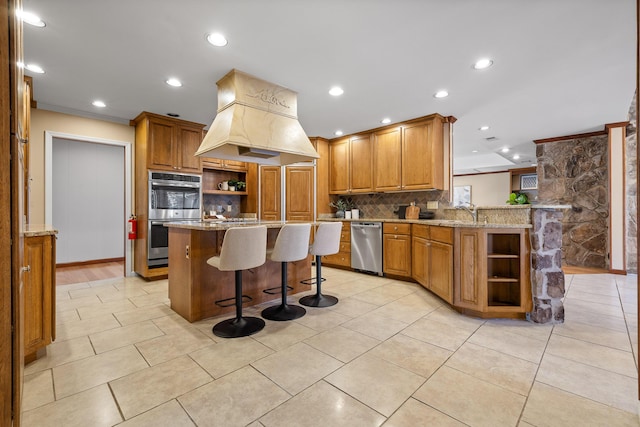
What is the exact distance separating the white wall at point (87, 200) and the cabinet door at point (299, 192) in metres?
2.97

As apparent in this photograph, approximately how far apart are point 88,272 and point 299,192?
3.90 m

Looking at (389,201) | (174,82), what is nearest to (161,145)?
(174,82)

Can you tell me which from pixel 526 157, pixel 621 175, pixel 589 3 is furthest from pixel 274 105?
pixel 526 157

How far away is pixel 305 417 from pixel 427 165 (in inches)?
150

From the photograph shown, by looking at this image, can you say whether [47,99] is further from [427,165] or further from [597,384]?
[597,384]

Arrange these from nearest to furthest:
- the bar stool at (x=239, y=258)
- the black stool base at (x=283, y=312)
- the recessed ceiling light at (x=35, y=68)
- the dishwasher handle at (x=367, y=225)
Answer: the bar stool at (x=239, y=258) < the black stool base at (x=283, y=312) < the recessed ceiling light at (x=35, y=68) < the dishwasher handle at (x=367, y=225)

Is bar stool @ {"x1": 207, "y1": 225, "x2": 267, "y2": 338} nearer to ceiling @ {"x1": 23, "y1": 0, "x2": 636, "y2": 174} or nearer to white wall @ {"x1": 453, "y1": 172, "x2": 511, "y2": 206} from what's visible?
ceiling @ {"x1": 23, "y1": 0, "x2": 636, "y2": 174}

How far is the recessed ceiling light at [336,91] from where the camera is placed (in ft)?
11.4

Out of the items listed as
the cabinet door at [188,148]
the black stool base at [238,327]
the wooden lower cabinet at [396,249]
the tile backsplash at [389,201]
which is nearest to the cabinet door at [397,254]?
the wooden lower cabinet at [396,249]

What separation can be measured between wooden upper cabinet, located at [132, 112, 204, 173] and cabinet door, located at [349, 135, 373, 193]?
2688 millimetres

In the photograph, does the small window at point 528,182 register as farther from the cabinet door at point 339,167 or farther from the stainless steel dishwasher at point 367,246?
the stainless steel dishwasher at point 367,246

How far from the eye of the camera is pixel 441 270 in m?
3.25

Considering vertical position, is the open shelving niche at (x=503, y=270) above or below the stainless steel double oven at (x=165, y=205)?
below

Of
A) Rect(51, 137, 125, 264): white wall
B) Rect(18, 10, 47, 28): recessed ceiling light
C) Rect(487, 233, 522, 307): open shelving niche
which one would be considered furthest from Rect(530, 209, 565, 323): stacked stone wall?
Rect(51, 137, 125, 264): white wall
